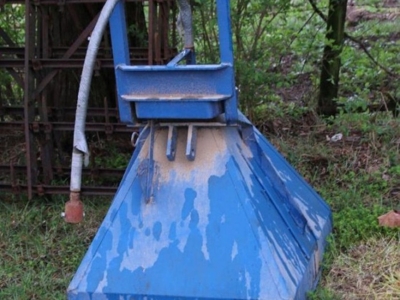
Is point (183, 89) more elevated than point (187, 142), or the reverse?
point (183, 89)

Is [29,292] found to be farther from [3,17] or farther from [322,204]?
[3,17]

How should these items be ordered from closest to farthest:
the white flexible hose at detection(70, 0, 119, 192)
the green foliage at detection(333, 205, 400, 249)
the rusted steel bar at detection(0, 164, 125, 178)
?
the white flexible hose at detection(70, 0, 119, 192)
the green foliage at detection(333, 205, 400, 249)
the rusted steel bar at detection(0, 164, 125, 178)

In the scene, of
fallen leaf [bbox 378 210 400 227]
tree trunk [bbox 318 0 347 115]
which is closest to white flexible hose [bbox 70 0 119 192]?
fallen leaf [bbox 378 210 400 227]

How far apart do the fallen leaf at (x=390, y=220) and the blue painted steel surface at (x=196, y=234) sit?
985mm

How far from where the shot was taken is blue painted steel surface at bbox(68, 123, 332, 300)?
308cm

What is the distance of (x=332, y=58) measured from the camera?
21.0 ft

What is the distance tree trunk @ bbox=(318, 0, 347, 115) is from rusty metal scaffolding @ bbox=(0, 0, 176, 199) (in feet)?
4.71

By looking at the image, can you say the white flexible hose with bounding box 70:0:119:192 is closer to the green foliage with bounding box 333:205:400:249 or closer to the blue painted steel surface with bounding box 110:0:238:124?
the blue painted steel surface with bounding box 110:0:238:124

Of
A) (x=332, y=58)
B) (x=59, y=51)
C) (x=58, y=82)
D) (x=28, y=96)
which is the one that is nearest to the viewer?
(x=28, y=96)

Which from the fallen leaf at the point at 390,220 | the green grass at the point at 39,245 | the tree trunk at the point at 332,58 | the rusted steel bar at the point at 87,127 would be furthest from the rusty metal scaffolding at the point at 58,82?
the fallen leaf at the point at 390,220

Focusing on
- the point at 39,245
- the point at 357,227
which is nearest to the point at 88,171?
the point at 39,245

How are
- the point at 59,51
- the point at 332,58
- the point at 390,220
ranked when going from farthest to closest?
the point at 332,58
the point at 59,51
the point at 390,220

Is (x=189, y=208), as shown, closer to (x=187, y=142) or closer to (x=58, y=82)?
(x=187, y=142)

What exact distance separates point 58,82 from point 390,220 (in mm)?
2742
